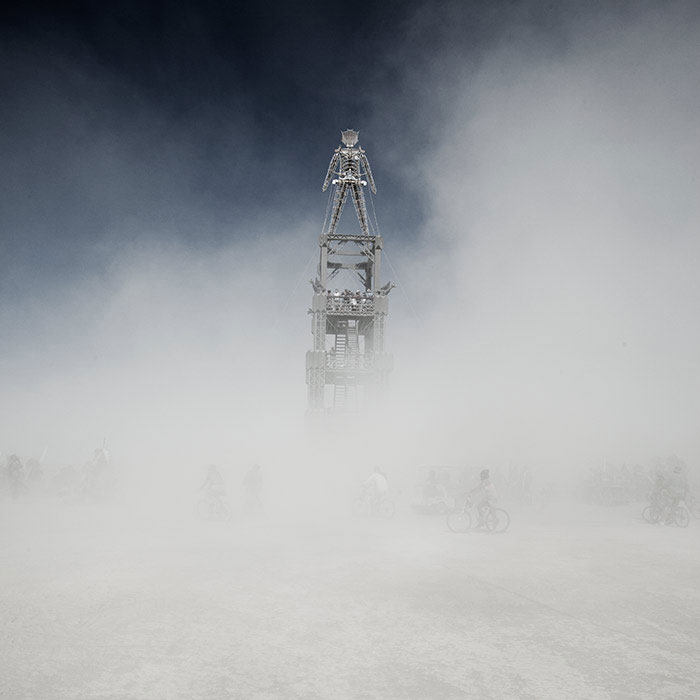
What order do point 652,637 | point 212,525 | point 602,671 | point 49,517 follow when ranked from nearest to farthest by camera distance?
point 602,671 < point 652,637 < point 212,525 < point 49,517

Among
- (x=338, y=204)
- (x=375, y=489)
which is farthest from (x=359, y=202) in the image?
(x=375, y=489)

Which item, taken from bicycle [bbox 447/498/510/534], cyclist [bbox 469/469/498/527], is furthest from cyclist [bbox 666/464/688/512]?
cyclist [bbox 469/469/498/527]

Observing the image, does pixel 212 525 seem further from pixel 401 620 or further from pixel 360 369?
pixel 360 369

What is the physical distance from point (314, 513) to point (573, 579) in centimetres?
1001

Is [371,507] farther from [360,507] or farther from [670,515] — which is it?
[670,515]

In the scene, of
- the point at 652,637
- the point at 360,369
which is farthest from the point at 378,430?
the point at 652,637

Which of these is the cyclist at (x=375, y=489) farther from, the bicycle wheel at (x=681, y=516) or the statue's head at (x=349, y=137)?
the statue's head at (x=349, y=137)

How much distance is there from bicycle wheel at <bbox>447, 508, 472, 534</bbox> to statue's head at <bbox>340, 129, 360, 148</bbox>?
39142mm

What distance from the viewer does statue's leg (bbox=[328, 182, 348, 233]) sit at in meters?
43.7

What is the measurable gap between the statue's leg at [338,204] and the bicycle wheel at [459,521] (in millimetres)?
32834

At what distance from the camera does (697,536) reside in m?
12.5

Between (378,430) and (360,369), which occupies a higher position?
(360,369)

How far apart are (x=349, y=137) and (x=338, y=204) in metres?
6.85

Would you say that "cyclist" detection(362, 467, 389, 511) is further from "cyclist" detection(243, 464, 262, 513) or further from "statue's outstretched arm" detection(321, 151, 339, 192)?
"statue's outstretched arm" detection(321, 151, 339, 192)
